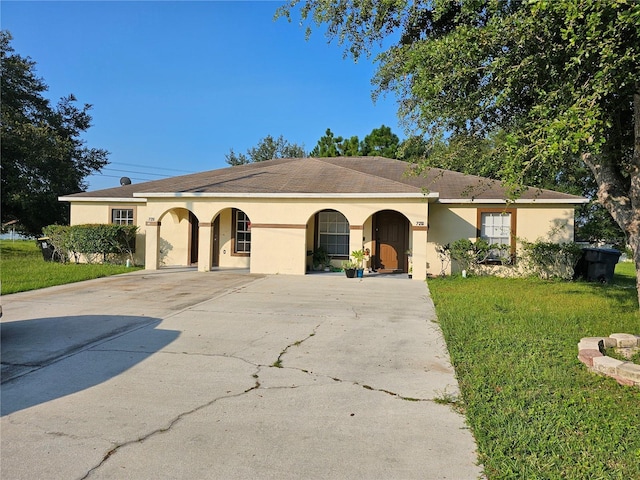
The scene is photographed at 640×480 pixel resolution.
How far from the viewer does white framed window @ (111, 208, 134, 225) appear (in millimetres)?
17281

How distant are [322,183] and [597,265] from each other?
9.87 m

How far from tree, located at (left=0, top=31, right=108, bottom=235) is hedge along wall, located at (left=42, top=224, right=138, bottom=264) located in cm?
863

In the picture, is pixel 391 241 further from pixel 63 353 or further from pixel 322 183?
pixel 63 353

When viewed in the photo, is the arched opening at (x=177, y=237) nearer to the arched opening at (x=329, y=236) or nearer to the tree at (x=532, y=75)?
A: the arched opening at (x=329, y=236)

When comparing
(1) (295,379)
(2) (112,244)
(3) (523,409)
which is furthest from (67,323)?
(2) (112,244)

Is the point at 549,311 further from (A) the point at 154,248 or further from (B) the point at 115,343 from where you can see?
(A) the point at 154,248

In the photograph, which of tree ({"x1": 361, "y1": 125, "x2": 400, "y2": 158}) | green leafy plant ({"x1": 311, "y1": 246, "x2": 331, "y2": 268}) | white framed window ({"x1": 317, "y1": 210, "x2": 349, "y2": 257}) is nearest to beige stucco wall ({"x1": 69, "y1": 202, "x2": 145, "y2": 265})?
green leafy plant ({"x1": 311, "y1": 246, "x2": 331, "y2": 268})

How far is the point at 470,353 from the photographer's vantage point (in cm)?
545

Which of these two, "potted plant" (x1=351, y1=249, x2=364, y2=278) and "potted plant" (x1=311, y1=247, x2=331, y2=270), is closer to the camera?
"potted plant" (x1=351, y1=249, x2=364, y2=278)

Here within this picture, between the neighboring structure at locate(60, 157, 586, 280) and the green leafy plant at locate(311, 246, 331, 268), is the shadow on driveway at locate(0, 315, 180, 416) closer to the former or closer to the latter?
the neighboring structure at locate(60, 157, 586, 280)

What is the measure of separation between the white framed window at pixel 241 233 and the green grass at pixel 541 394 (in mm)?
9738

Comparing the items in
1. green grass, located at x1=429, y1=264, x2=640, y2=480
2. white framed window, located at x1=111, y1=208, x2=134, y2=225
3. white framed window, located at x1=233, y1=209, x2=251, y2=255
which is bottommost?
green grass, located at x1=429, y1=264, x2=640, y2=480

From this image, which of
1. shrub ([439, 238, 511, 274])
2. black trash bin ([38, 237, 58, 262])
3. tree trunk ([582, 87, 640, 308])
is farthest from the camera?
black trash bin ([38, 237, 58, 262])

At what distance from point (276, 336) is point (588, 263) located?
12948mm
